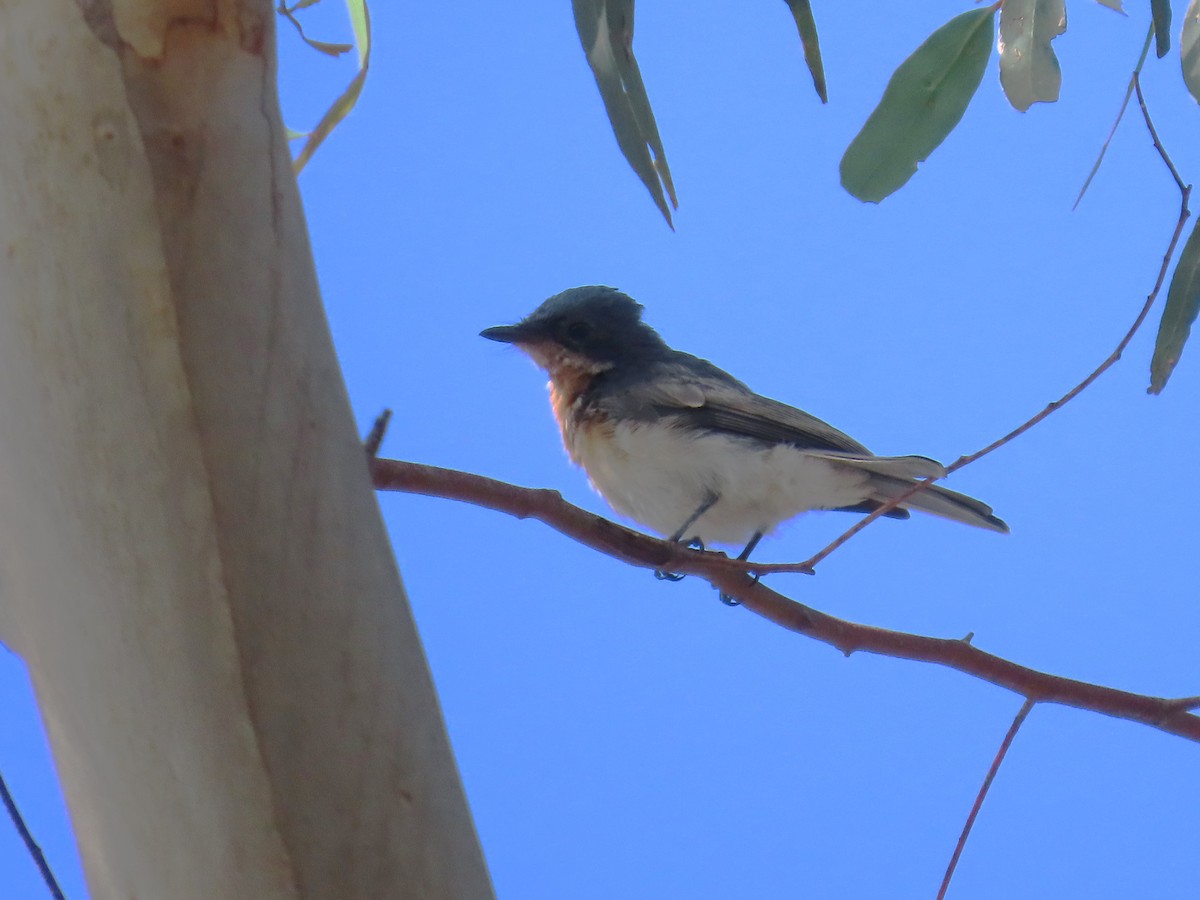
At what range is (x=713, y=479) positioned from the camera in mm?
2453

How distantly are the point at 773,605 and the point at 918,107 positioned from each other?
79 cm

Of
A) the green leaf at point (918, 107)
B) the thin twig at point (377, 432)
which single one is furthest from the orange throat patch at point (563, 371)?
the thin twig at point (377, 432)

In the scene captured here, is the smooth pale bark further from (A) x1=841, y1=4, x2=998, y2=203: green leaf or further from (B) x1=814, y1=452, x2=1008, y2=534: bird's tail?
(B) x1=814, y1=452, x2=1008, y2=534: bird's tail

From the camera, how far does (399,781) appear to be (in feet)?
2.34

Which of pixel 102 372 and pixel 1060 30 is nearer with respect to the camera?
pixel 102 372

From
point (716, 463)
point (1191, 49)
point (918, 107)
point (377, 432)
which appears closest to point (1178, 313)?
point (1191, 49)

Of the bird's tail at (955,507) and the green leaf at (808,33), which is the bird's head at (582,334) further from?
the green leaf at (808,33)

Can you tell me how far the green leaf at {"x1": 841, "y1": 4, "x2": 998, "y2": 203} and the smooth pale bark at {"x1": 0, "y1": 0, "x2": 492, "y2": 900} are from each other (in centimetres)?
121

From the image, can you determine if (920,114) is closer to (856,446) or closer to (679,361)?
(856,446)

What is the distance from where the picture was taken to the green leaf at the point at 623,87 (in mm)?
1352

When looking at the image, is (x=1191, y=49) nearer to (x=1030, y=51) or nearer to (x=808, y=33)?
(x=1030, y=51)

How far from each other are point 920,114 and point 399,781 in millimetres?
1425

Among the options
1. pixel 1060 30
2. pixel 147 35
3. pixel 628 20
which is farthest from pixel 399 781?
pixel 1060 30

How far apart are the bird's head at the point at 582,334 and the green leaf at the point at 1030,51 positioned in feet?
4.16
